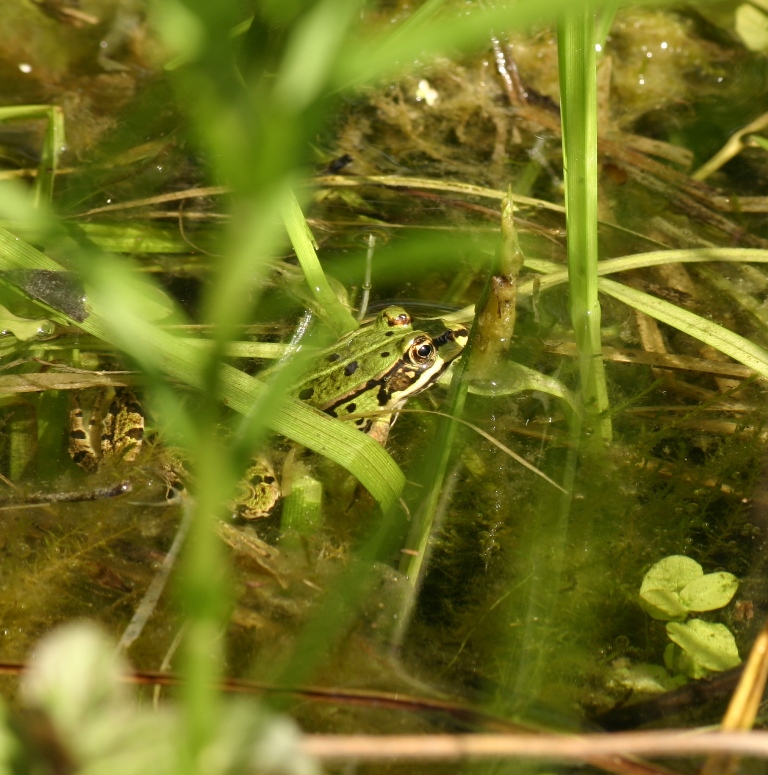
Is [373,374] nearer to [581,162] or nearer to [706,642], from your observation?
[581,162]

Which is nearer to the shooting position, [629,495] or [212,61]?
[212,61]

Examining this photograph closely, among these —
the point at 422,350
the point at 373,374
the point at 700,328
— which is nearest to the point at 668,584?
the point at 700,328

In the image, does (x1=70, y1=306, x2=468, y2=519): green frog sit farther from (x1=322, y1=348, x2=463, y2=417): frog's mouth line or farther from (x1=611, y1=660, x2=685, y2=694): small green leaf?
(x1=611, y1=660, x2=685, y2=694): small green leaf

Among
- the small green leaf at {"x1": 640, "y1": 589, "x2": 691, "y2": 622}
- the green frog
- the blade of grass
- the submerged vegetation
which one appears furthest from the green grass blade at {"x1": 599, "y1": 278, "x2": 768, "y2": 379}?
the small green leaf at {"x1": 640, "y1": 589, "x2": 691, "y2": 622}

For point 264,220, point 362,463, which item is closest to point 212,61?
point 264,220

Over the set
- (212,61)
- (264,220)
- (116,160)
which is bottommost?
(264,220)

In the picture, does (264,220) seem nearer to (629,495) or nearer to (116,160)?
(629,495)

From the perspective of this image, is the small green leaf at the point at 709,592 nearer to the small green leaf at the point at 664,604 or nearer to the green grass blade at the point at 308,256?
the small green leaf at the point at 664,604
